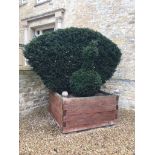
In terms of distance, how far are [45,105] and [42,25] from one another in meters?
5.38

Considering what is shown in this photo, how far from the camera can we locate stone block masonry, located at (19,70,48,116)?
5156mm

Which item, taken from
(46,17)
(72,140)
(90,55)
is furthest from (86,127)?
(46,17)

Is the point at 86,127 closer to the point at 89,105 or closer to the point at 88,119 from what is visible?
the point at 88,119

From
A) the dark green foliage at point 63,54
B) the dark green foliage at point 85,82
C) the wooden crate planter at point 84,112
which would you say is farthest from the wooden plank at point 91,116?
the dark green foliage at point 63,54

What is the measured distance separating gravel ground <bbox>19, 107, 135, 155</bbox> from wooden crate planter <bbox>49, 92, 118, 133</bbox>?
0.13 m

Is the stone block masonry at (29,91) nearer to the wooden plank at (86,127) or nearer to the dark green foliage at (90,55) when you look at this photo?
the dark green foliage at (90,55)

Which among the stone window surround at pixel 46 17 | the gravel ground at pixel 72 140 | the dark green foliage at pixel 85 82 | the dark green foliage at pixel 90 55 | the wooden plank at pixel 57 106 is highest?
the stone window surround at pixel 46 17

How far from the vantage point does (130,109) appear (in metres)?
6.31

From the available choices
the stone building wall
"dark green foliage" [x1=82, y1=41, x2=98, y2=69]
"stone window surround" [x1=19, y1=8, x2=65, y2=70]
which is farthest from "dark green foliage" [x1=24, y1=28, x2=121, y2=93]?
"stone window surround" [x1=19, y1=8, x2=65, y2=70]

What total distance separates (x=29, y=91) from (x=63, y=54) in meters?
1.29

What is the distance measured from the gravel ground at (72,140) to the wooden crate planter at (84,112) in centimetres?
13

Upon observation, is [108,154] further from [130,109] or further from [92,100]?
[130,109]

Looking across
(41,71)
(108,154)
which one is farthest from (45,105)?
(108,154)

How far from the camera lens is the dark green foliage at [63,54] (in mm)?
4750
